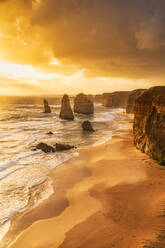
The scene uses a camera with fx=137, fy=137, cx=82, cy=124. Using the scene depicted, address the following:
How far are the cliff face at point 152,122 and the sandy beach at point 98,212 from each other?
1448 mm

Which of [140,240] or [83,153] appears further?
[83,153]

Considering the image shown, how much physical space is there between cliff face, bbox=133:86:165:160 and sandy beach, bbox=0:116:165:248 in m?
1.45

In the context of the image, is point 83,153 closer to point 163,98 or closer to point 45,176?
point 45,176

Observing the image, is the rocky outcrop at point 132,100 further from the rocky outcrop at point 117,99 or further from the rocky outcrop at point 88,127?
the rocky outcrop at point 117,99

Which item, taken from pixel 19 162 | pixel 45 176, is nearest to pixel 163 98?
pixel 45 176

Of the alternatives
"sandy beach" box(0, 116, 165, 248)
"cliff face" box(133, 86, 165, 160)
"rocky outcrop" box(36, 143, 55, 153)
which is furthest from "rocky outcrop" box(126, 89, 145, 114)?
"sandy beach" box(0, 116, 165, 248)

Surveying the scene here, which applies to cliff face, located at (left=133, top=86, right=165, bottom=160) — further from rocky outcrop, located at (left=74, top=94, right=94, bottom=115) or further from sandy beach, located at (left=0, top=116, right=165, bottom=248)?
rocky outcrop, located at (left=74, top=94, right=94, bottom=115)

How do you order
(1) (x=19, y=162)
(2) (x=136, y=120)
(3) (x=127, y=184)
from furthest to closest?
1. (2) (x=136, y=120)
2. (1) (x=19, y=162)
3. (3) (x=127, y=184)

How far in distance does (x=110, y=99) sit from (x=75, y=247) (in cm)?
11262

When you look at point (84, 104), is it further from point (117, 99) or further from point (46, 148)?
point (117, 99)

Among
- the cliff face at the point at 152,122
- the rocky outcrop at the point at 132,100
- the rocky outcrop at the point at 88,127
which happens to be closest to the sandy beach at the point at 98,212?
the cliff face at the point at 152,122

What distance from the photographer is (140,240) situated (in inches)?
188

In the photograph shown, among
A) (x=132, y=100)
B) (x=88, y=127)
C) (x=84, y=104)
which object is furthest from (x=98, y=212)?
(x=132, y=100)

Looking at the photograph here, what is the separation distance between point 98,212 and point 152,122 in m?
9.52
